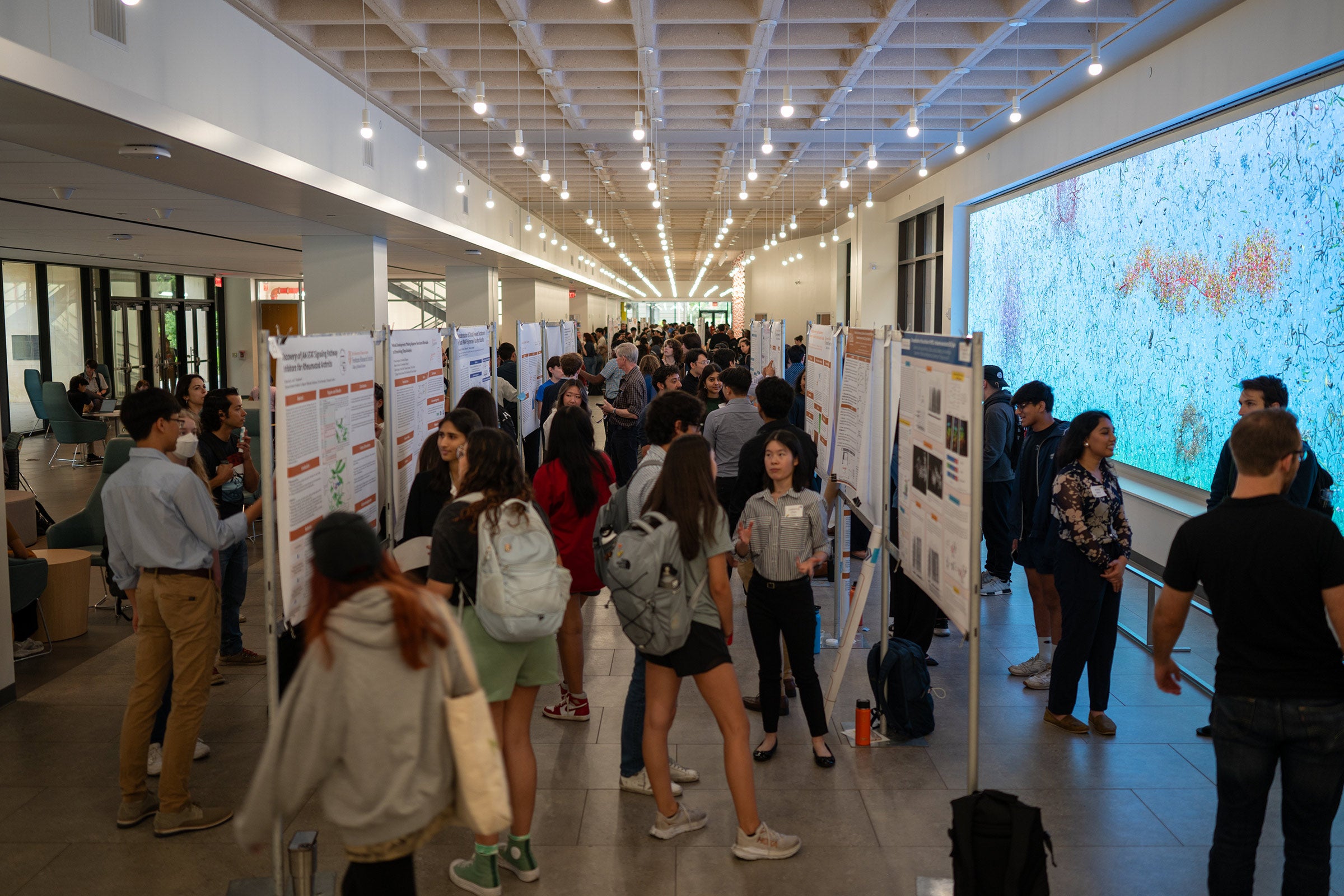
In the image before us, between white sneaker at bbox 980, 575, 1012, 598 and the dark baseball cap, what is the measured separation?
19.5ft

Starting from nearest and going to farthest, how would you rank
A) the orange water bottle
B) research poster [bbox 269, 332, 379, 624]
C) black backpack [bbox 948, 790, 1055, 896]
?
1. black backpack [bbox 948, 790, 1055, 896]
2. research poster [bbox 269, 332, 379, 624]
3. the orange water bottle

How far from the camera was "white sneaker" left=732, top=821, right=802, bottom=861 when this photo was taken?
3.66m

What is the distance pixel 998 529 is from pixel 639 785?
13.6 ft

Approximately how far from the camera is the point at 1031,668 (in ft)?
18.7

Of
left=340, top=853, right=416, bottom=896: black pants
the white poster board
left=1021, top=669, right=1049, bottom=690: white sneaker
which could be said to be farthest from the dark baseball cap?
left=1021, top=669, right=1049, bottom=690: white sneaker

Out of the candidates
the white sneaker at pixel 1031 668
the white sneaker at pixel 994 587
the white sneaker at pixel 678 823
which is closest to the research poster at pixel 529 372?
the white sneaker at pixel 994 587

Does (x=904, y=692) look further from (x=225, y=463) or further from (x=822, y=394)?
(x=225, y=463)

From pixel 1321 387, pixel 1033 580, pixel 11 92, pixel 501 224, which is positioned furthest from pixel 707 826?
pixel 501 224

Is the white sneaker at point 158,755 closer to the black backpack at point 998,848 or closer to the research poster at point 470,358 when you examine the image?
the research poster at point 470,358

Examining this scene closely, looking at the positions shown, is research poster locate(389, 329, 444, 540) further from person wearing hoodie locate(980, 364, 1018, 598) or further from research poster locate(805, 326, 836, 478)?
person wearing hoodie locate(980, 364, 1018, 598)

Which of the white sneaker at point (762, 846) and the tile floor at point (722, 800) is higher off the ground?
the white sneaker at point (762, 846)

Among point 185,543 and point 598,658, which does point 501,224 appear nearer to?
point 598,658

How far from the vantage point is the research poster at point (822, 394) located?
20.4ft

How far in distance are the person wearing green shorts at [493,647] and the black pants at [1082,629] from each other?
8.51ft
